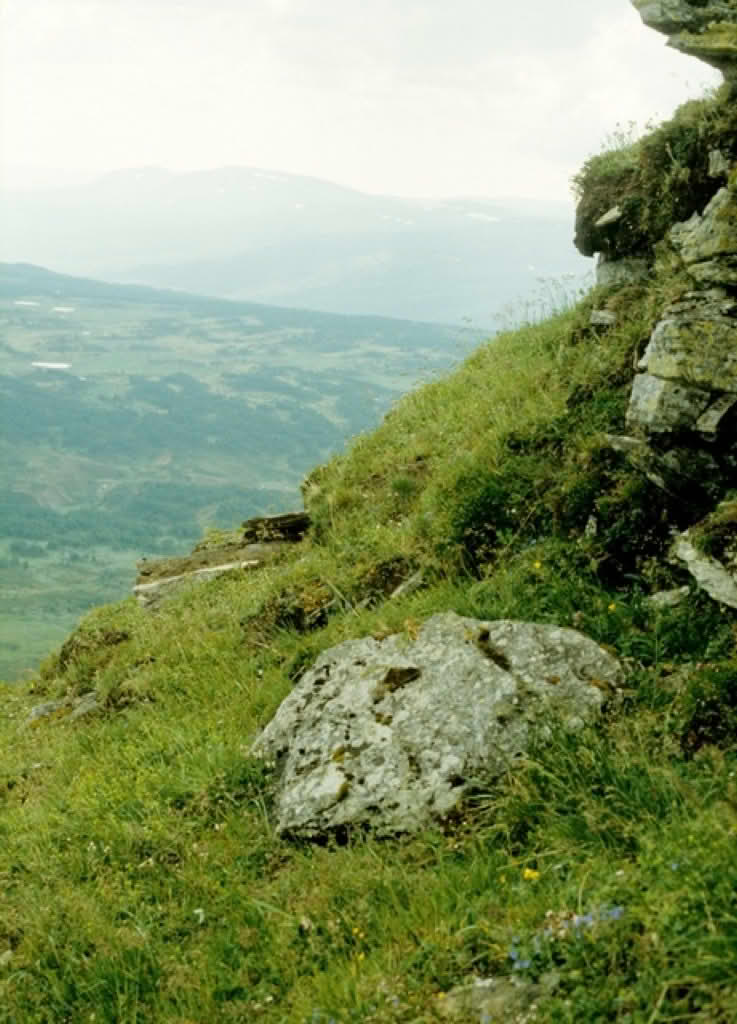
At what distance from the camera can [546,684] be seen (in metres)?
6.50

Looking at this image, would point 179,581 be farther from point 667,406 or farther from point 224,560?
point 667,406

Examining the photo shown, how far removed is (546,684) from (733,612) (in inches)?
56.7

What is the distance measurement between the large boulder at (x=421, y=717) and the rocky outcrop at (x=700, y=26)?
5.67m

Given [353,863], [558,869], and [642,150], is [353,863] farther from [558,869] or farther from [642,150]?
[642,150]

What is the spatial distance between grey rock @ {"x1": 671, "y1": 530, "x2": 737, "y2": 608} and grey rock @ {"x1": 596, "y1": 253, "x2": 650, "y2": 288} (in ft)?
17.0

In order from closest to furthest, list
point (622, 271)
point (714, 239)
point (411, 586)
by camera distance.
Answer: point (714, 239), point (411, 586), point (622, 271)

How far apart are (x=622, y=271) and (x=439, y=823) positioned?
784 cm

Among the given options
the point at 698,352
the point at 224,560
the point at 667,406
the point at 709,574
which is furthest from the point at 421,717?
the point at 224,560

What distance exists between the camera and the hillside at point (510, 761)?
442cm

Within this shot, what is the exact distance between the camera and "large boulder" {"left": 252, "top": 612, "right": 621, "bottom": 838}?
6.18m

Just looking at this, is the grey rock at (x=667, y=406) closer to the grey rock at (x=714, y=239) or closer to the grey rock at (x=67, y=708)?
the grey rock at (x=714, y=239)

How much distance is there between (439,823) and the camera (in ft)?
19.5

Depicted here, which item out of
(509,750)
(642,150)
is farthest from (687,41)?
(509,750)

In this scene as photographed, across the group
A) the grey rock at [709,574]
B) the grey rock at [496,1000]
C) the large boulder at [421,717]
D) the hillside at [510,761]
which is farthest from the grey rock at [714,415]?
the grey rock at [496,1000]
